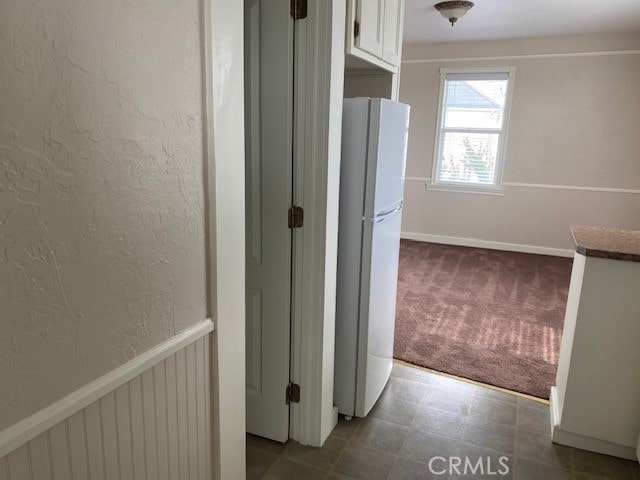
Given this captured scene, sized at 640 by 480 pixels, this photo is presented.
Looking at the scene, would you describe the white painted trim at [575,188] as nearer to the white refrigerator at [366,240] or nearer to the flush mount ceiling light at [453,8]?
the flush mount ceiling light at [453,8]

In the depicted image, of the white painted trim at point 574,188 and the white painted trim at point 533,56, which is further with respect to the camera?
the white painted trim at point 574,188

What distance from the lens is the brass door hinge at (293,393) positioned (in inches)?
82.6

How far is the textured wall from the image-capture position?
752mm

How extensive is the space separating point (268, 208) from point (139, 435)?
→ 3.44ft

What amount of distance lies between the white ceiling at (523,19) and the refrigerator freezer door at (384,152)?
2427 mm

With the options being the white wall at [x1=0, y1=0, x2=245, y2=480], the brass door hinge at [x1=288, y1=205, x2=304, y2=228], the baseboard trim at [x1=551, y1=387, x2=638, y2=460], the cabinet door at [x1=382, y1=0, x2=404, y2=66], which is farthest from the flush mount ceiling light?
the white wall at [x1=0, y1=0, x2=245, y2=480]

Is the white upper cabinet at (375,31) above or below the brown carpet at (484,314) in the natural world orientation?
above

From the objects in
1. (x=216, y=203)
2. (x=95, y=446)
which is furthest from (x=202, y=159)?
(x=95, y=446)

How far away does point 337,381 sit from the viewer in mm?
2312

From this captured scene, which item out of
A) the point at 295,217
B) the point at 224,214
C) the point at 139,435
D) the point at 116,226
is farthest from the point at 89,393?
the point at 295,217

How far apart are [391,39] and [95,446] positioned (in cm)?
212

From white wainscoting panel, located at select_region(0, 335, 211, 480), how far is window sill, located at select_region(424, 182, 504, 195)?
5094 millimetres

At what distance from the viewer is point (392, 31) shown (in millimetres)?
2326

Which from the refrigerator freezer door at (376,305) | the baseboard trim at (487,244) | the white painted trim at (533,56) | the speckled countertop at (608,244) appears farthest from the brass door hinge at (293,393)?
the white painted trim at (533,56)
